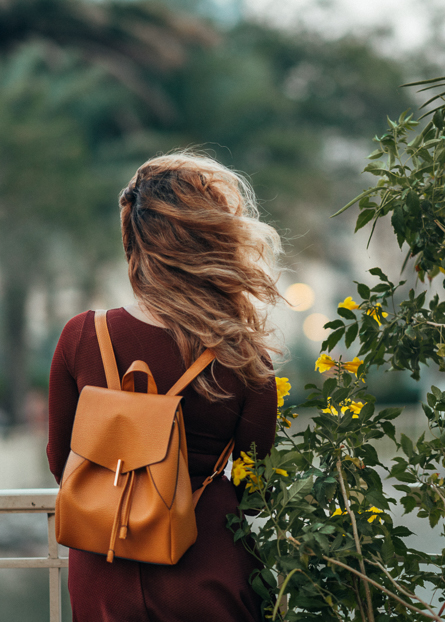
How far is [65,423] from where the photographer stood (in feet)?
3.40

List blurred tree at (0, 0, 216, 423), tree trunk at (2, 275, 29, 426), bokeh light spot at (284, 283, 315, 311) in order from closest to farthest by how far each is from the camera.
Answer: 1. blurred tree at (0, 0, 216, 423)
2. tree trunk at (2, 275, 29, 426)
3. bokeh light spot at (284, 283, 315, 311)

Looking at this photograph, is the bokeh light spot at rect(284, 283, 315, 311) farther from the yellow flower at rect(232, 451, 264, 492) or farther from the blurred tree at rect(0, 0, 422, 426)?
the yellow flower at rect(232, 451, 264, 492)

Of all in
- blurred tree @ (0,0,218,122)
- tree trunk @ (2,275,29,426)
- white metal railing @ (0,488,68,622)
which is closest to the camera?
white metal railing @ (0,488,68,622)

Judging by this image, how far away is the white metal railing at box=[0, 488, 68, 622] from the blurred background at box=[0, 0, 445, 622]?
28.6 feet

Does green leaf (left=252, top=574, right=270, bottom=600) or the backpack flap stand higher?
the backpack flap

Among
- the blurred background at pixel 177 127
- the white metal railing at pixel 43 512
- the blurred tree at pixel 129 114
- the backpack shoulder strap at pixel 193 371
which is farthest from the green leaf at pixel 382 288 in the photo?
the blurred tree at pixel 129 114

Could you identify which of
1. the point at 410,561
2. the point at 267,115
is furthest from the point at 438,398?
the point at 267,115

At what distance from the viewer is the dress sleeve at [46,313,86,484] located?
978 mm

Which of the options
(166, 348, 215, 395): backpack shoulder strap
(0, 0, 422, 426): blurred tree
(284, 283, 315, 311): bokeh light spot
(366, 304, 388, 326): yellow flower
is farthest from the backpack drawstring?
(284, 283, 315, 311): bokeh light spot

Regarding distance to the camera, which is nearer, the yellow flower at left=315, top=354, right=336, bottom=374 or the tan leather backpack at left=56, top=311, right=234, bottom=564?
the tan leather backpack at left=56, top=311, right=234, bottom=564

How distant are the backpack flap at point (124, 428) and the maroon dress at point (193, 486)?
2.9 inches

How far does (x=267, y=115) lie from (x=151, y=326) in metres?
12.4

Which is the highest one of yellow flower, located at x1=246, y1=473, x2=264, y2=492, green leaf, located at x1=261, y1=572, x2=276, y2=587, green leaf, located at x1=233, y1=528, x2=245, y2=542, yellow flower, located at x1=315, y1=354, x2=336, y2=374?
yellow flower, located at x1=315, y1=354, x2=336, y2=374

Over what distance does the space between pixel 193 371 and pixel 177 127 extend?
12443mm
